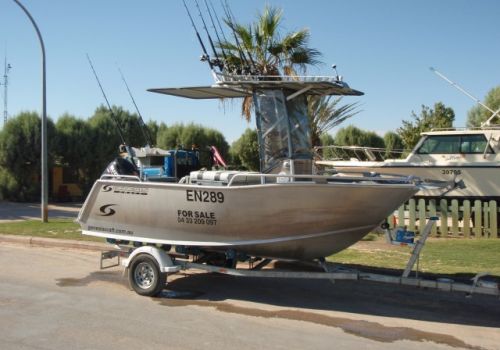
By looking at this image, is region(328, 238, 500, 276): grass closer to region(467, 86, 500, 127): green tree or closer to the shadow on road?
the shadow on road

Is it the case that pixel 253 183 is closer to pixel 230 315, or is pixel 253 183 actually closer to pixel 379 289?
pixel 230 315

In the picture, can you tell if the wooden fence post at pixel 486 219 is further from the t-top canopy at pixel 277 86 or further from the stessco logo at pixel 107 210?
the stessco logo at pixel 107 210

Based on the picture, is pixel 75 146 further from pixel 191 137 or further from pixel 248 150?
pixel 248 150

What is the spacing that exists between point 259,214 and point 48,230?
9007 mm

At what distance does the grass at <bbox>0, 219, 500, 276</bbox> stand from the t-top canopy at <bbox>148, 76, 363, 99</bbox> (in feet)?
10.8

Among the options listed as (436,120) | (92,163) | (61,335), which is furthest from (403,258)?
(92,163)

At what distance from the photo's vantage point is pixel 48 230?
46.2 feet

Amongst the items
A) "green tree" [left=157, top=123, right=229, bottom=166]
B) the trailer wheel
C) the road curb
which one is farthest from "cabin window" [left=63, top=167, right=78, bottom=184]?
the trailer wheel

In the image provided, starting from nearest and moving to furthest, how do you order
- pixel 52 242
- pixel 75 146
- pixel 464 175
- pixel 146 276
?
pixel 146 276
pixel 52 242
pixel 464 175
pixel 75 146

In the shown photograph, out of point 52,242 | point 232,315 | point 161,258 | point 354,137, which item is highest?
point 354,137

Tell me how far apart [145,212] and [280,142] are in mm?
2152

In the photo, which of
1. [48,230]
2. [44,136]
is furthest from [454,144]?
[44,136]

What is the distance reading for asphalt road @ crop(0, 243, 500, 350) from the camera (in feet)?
18.9

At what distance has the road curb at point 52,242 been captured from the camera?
11586 millimetres
